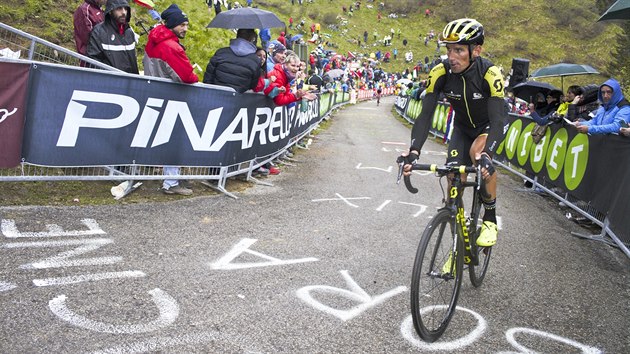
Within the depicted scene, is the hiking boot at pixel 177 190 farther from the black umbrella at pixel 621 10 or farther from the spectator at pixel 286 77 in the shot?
the black umbrella at pixel 621 10

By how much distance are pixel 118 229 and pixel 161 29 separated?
2802 mm

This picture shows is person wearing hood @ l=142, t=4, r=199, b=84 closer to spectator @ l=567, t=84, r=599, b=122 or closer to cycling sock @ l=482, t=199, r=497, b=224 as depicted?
cycling sock @ l=482, t=199, r=497, b=224

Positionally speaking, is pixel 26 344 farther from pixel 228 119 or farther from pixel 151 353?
pixel 228 119

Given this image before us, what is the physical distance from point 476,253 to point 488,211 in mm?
407

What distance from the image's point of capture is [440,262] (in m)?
3.95

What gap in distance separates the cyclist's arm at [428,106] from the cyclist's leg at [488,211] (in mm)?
555

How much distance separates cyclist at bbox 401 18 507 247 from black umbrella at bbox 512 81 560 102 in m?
7.75

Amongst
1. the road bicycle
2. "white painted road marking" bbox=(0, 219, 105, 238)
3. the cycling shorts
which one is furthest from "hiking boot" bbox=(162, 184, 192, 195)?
the road bicycle

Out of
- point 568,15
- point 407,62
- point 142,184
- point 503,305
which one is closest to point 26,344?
point 503,305

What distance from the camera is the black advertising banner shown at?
5.86 metres

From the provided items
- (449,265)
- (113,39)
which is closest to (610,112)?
(449,265)

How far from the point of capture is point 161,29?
22.8 feet

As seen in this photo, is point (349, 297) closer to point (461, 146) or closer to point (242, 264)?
point (242, 264)

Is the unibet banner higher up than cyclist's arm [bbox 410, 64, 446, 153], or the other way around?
cyclist's arm [bbox 410, 64, 446, 153]
